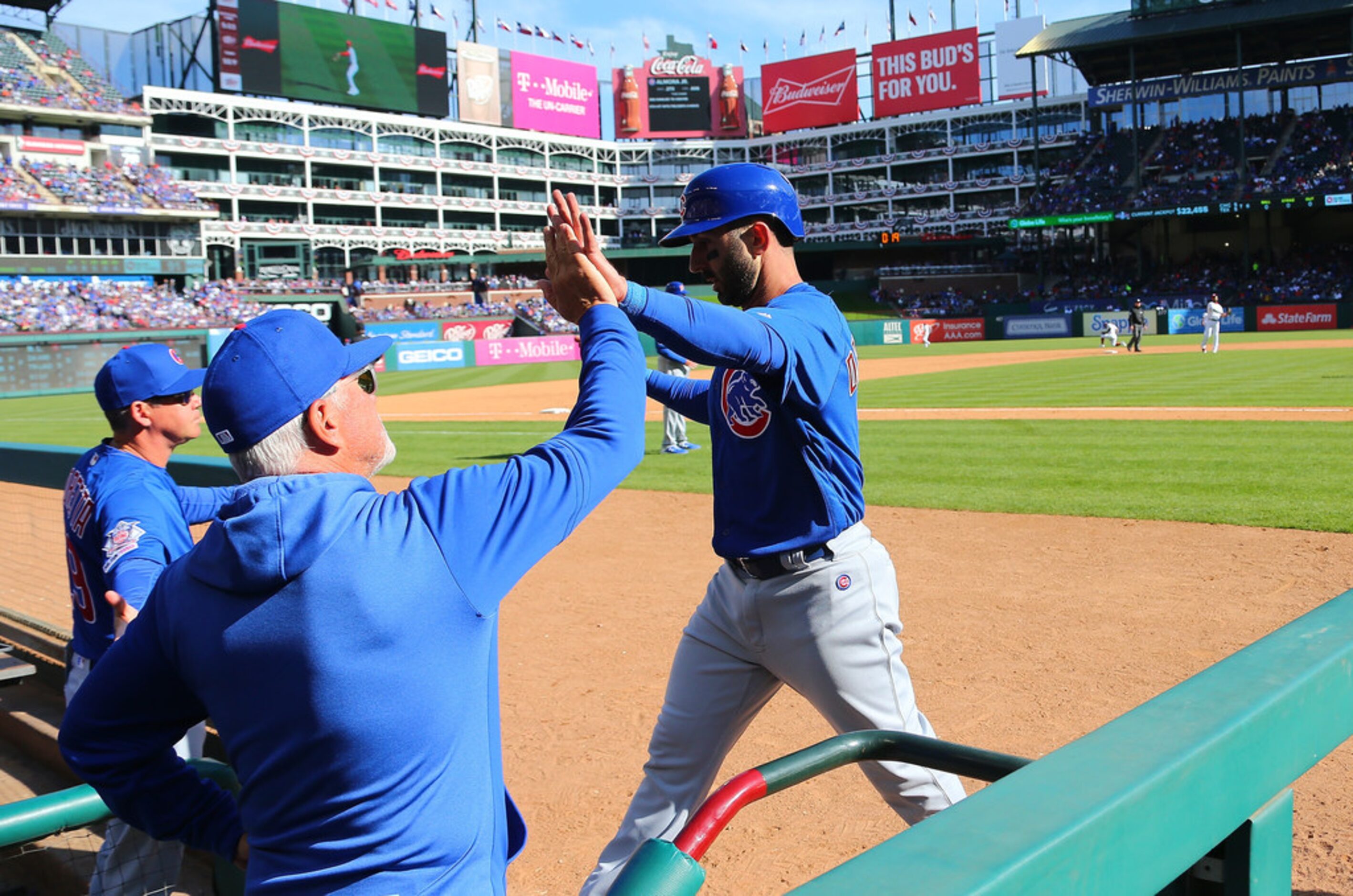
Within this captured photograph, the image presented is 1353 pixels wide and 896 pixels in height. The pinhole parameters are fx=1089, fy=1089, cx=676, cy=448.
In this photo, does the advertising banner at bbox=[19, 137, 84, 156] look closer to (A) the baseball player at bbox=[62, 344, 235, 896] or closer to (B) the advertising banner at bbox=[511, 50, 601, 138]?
(B) the advertising banner at bbox=[511, 50, 601, 138]

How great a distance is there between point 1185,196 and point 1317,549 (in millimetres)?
50230

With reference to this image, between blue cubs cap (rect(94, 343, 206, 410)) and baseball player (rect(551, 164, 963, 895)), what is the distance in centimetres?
188

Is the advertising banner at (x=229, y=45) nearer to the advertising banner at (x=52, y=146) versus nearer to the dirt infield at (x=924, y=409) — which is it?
the advertising banner at (x=52, y=146)

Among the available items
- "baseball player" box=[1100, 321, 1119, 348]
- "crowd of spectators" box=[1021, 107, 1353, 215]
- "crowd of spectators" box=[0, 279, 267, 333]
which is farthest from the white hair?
"crowd of spectators" box=[1021, 107, 1353, 215]

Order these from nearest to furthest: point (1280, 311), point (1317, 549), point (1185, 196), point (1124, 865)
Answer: point (1124, 865) → point (1317, 549) → point (1280, 311) → point (1185, 196)

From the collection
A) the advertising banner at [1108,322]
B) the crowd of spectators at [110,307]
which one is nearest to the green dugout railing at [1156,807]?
the crowd of spectators at [110,307]

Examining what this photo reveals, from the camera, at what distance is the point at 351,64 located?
6925cm

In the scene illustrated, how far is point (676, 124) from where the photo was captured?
84.1 metres

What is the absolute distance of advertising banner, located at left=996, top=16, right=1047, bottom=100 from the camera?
8000cm

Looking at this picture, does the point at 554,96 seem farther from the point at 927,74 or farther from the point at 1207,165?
the point at 1207,165

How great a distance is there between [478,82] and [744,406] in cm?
7886

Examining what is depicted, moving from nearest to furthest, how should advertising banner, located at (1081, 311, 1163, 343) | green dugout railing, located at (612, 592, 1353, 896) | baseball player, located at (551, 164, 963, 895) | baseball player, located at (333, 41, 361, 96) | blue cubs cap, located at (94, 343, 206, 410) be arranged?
green dugout railing, located at (612, 592, 1353, 896)
baseball player, located at (551, 164, 963, 895)
blue cubs cap, located at (94, 343, 206, 410)
advertising banner, located at (1081, 311, 1163, 343)
baseball player, located at (333, 41, 361, 96)

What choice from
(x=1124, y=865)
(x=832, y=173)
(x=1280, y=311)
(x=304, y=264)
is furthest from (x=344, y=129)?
(x=1124, y=865)

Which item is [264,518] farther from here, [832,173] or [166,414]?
[832,173]
